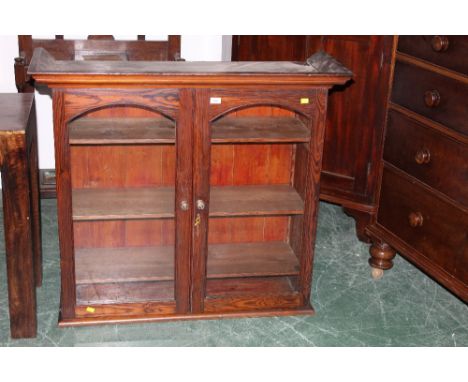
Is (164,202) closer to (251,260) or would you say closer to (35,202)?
(251,260)

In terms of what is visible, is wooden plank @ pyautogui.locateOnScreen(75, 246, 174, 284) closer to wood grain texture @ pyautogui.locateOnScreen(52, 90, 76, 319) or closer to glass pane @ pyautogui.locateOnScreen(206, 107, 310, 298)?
wood grain texture @ pyautogui.locateOnScreen(52, 90, 76, 319)

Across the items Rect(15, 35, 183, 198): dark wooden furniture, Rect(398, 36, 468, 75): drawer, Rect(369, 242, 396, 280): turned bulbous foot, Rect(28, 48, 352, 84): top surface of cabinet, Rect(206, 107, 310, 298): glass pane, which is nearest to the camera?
Rect(28, 48, 352, 84): top surface of cabinet

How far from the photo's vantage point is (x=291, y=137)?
2.86 m

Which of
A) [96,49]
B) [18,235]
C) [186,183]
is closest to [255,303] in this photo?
[186,183]

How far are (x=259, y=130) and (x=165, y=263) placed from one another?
71 cm

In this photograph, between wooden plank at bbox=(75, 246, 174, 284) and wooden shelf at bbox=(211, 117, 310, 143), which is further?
wooden plank at bbox=(75, 246, 174, 284)

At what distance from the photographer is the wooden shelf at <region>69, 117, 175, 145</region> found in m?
2.72

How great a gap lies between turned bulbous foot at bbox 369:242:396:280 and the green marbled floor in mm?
48

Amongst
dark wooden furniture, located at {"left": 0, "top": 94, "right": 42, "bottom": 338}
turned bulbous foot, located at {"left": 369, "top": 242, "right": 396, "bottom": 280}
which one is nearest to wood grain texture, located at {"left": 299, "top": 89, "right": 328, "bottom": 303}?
turned bulbous foot, located at {"left": 369, "top": 242, "right": 396, "bottom": 280}

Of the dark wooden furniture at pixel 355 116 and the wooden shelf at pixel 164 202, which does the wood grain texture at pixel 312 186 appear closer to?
the wooden shelf at pixel 164 202

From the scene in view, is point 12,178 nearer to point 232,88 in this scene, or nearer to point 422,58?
point 232,88

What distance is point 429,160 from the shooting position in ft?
9.86

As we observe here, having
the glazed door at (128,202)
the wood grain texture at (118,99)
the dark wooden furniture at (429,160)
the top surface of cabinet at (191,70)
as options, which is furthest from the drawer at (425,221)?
the wood grain texture at (118,99)

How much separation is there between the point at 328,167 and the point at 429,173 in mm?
730
